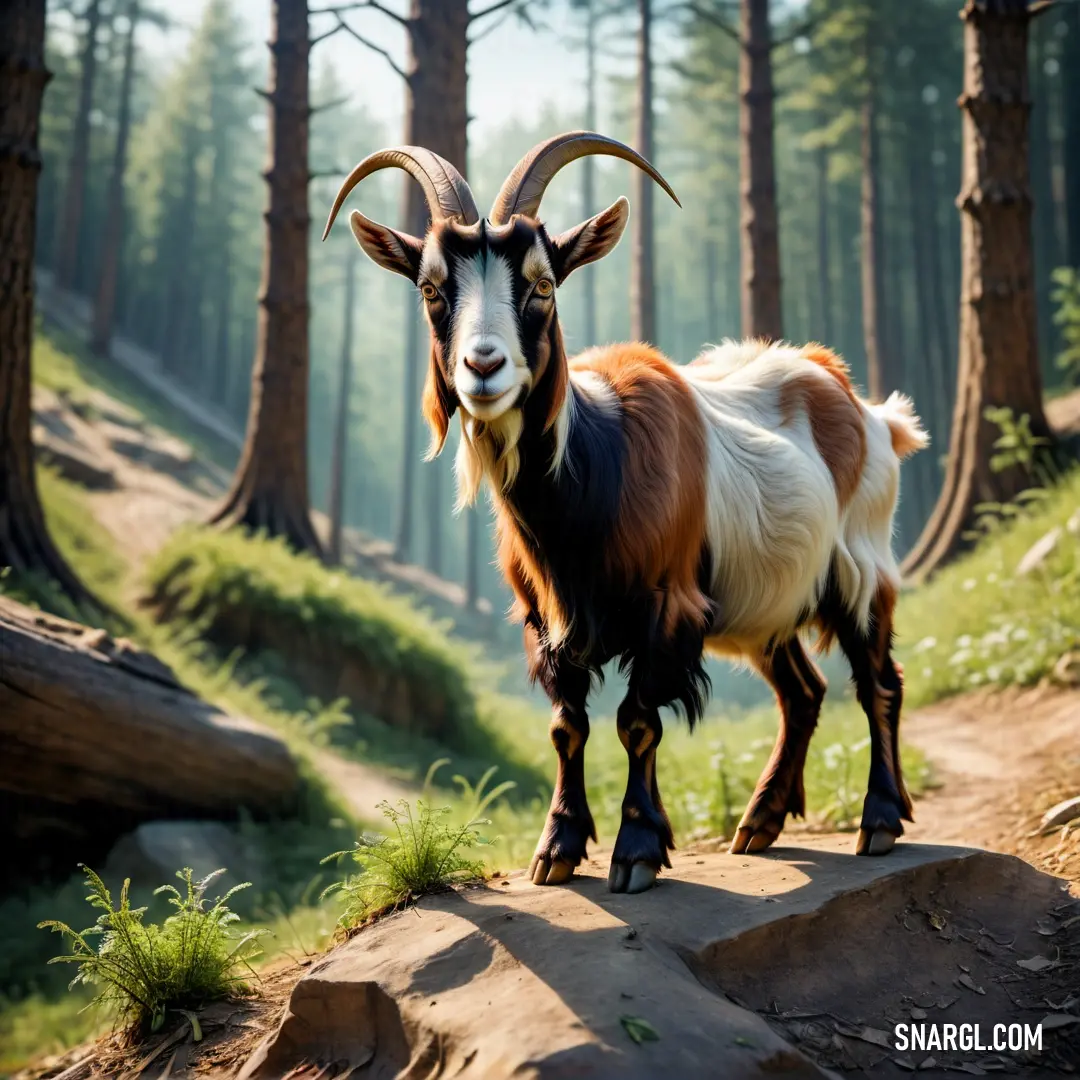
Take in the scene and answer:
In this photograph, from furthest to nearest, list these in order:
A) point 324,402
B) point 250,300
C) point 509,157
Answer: point 509,157
point 324,402
point 250,300

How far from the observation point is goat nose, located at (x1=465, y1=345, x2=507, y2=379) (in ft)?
11.2

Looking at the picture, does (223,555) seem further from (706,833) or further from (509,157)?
(509,157)

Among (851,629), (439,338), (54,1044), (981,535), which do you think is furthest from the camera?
(981,535)

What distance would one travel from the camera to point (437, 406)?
4.00m

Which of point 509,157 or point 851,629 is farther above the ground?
point 509,157

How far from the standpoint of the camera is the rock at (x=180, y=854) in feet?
21.1

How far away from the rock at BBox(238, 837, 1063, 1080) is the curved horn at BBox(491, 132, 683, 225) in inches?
96.5

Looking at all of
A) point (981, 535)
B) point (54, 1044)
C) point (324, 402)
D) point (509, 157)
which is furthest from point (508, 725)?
point (509, 157)

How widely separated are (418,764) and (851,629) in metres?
5.41

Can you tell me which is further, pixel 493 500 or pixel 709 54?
pixel 709 54

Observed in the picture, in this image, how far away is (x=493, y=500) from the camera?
4184 mm

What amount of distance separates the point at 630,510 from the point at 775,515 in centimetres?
87

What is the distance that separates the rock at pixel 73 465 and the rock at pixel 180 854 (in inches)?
304

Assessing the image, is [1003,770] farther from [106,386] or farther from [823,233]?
[823,233]
